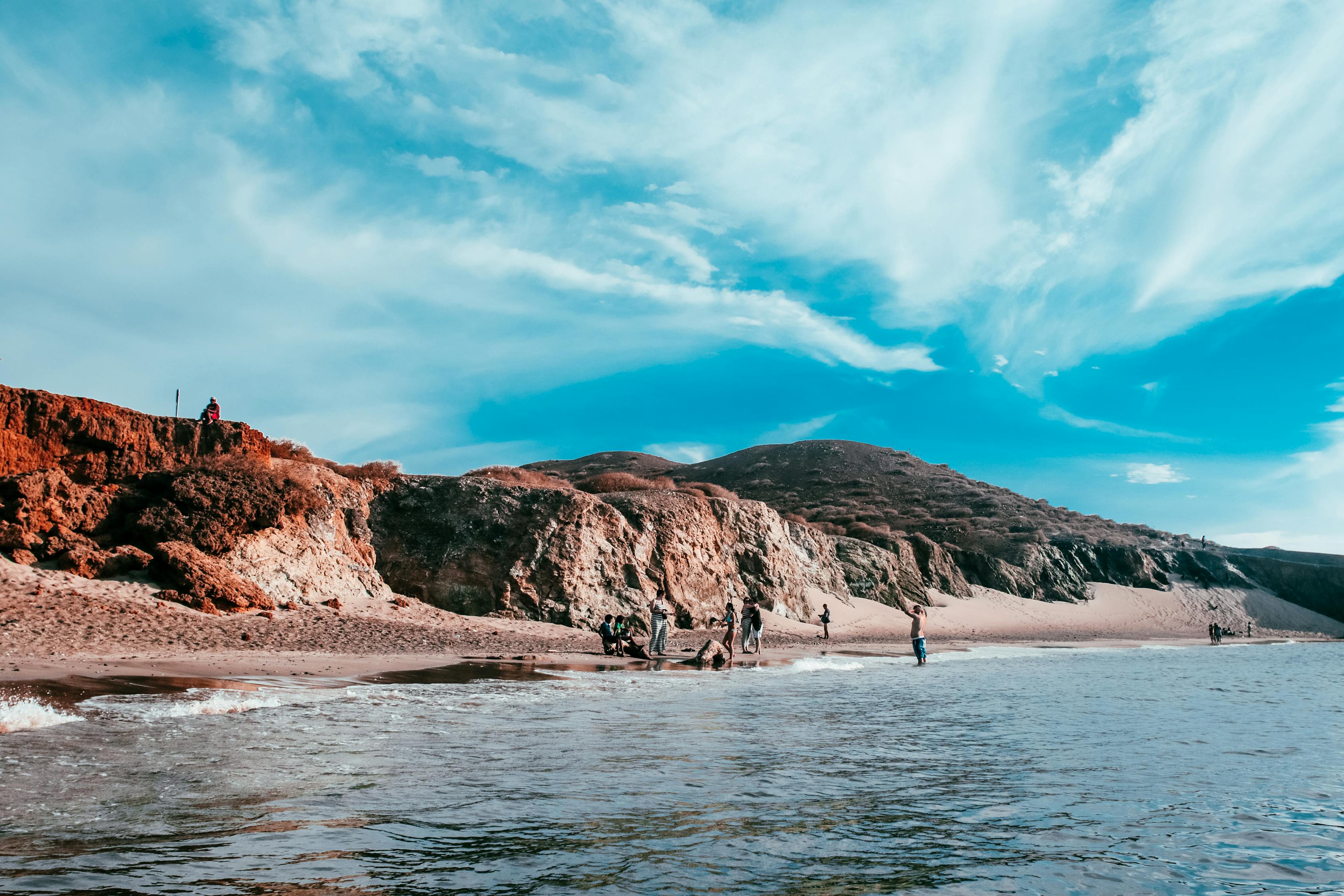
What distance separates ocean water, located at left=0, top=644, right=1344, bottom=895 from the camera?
13.3ft

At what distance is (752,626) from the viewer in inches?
967

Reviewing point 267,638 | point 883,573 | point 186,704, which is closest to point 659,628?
point 267,638

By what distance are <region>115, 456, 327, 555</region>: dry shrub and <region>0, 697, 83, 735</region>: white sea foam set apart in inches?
481

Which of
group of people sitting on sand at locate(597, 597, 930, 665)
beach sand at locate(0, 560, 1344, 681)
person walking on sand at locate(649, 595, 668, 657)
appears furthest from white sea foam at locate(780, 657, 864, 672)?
person walking on sand at locate(649, 595, 668, 657)

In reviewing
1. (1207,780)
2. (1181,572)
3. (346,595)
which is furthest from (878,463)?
(1207,780)

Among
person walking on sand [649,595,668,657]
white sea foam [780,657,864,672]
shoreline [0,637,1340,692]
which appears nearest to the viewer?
shoreline [0,637,1340,692]

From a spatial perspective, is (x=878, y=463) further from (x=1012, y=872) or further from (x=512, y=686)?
(x=1012, y=872)

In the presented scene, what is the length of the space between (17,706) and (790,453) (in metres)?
117

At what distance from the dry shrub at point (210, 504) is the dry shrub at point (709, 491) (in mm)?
19559

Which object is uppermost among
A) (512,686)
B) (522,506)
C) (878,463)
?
(878,463)

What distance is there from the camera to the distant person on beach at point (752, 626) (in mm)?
23969

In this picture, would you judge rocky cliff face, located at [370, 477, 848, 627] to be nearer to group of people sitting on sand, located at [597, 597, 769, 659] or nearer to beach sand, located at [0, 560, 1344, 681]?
beach sand, located at [0, 560, 1344, 681]

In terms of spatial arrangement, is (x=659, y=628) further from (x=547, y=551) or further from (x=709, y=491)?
(x=709, y=491)

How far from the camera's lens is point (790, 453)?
12256cm
